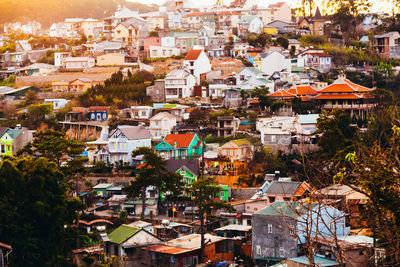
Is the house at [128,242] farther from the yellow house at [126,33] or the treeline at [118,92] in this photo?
the yellow house at [126,33]

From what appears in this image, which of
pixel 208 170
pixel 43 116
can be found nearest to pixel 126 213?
pixel 208 170

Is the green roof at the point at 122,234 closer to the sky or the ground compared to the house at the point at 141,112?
closer to the ground

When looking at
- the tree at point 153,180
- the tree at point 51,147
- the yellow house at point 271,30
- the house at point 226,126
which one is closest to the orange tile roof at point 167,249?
the tree at point 153,180

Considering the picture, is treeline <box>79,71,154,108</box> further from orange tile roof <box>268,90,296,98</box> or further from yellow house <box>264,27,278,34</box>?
yellow house <box>264,27,278,34</box>

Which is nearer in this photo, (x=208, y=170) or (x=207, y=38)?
(x=208, y=170)

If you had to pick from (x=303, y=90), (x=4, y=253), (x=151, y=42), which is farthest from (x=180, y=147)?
(x=151, y=42)

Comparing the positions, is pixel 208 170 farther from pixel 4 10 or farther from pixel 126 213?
pixel 4 10

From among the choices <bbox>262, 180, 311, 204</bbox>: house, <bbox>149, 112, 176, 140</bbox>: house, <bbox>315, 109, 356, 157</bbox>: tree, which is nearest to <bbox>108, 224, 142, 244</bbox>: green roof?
<bbox>262, 180, 311, 204</bbox>: house
